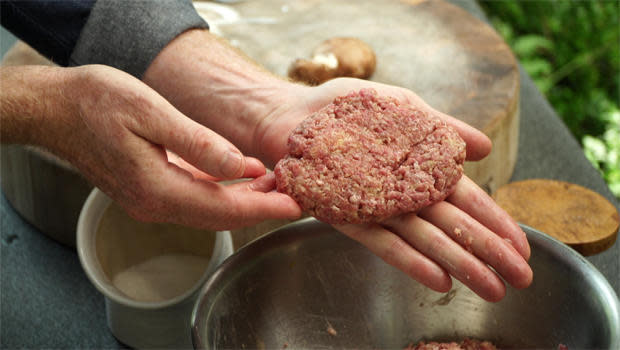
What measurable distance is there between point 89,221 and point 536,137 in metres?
1.48

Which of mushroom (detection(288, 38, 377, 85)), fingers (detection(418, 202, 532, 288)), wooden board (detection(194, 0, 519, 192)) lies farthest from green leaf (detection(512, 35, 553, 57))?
fingers (detection(418, 202, 532, 288))

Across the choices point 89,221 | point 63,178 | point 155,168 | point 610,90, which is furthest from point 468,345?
point 610,90

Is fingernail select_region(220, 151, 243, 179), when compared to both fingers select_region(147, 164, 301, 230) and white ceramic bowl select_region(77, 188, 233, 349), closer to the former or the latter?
fingers select_region(147, 164, 301, 230)

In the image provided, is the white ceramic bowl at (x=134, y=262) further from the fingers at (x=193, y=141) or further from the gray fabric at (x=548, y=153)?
the gray fabric at (x=548, y=153)

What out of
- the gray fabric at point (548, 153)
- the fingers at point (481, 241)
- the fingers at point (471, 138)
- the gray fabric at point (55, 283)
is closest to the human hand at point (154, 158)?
the fingers at point (481, 241)

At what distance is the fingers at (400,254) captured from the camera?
3.59 feet

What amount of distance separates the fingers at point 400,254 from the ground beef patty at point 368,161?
4 cm

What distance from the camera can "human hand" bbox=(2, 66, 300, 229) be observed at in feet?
3.44

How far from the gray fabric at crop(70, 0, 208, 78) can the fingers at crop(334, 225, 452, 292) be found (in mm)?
689

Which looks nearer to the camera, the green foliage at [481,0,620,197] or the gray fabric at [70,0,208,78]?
the gray fabric at [70,0,208,78]

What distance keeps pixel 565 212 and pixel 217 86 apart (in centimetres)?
87

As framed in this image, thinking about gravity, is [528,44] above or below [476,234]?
below

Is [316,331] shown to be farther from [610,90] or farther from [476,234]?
[610,90]

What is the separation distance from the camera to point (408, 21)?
2.05m
